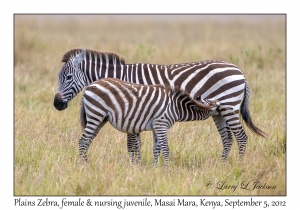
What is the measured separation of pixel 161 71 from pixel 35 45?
1044 centimetres

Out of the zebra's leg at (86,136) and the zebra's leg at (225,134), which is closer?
the zebra's leg at (86,136)

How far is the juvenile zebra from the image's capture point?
811 cm

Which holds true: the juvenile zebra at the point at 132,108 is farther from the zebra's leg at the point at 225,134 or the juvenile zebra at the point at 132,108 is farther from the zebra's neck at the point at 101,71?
the zebra's leg at the point at 225,134

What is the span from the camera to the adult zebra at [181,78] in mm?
8938

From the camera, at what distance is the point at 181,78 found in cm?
895

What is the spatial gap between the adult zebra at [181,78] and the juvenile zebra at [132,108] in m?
0.63

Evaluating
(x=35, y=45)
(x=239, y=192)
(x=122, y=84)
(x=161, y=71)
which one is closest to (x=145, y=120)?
(x=122, y=84)

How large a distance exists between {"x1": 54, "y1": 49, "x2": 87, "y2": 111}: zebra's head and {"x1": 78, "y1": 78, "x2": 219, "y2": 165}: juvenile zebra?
2.82ft

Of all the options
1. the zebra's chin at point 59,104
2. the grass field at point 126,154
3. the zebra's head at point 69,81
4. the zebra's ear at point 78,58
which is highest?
the zebra's ear at point 78,58

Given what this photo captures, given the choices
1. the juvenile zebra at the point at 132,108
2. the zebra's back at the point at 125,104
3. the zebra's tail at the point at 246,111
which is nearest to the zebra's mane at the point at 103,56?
the juvenile zebra at the point at 132,108

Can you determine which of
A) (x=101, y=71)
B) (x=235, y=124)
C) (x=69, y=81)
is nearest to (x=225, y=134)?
(x=235, y=124)

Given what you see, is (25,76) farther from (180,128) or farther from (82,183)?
(82,183)

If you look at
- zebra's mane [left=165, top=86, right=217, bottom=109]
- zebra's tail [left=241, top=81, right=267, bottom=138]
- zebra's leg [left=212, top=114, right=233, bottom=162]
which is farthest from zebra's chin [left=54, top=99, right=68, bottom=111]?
zebra's tail [left=241, top=81, right=267, bottom=138]

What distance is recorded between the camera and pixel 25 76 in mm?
14961
